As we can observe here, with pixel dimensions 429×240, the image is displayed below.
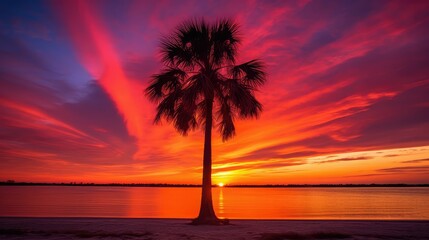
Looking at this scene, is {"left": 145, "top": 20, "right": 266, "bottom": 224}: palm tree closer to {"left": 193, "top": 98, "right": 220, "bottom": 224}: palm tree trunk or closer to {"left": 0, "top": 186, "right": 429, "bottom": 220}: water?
{"left": 193, "top": 98, "right": 220, "bottom": 224}: palm tree trunk

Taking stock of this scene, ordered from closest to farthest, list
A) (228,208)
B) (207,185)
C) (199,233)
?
(199,233) → (207,185) → (228,208)

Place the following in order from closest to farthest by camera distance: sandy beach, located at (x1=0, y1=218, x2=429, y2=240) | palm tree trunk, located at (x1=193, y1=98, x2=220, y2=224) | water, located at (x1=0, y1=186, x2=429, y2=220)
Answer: sandy beach, located at (x1=0, y1=218, x2=429, y2=240)
palm tree trunk, located at (x1=193, y1=98, x2=220, y2=224)
water, located at (x1=0, y1=186, x2=429, y2=220)

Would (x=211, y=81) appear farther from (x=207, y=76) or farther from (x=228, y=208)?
(x=228, y=208)

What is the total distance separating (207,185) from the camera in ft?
70.0

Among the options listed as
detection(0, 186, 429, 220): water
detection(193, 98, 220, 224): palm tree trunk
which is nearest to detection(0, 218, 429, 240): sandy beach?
detection(193, 98, 220, 224): palm tree trunk

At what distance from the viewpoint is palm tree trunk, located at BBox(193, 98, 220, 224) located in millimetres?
20797

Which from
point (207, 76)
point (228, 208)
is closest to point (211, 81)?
point (207, 76)

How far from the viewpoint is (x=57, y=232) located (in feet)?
55.6

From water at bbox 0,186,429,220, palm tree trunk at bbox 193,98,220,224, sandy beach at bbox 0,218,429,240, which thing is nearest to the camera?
sandy beach at bbox 0,218,429,240

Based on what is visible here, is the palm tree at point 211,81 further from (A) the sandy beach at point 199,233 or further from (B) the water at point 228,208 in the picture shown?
(B) the water at point 228,208

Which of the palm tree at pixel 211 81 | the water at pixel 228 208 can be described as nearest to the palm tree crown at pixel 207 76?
the palm tree at pixel 211 81

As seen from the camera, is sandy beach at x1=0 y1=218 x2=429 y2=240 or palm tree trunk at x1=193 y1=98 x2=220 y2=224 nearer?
sandy beach at x1=0 y1=218 x2=429 y2=240

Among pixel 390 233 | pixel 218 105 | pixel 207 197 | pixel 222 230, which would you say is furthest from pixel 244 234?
pixel 218 105

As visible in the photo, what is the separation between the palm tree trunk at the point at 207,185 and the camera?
20797 mm
